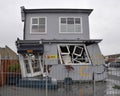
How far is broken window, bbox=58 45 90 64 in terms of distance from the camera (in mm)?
21922

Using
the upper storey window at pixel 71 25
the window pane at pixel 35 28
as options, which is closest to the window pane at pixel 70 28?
the upper storey window at pixel 71 25

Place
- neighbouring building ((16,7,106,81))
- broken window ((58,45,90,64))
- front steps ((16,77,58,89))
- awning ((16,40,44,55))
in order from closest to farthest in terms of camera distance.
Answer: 1. front steps ((16,77,58,89))
2. neighbouring building ((16,7,106,81))
3. awning ((16,40,44,55))
4. broken window ((58,45,90,64))

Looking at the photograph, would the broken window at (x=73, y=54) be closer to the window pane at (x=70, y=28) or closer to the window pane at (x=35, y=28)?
the window pane at (x=70, y=28)

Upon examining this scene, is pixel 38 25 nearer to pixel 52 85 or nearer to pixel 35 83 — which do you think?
pixel 52 85

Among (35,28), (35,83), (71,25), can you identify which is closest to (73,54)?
(71,25)

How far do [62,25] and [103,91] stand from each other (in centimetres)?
1284

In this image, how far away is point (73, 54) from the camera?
22422mm

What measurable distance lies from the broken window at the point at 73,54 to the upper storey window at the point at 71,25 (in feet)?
7.34

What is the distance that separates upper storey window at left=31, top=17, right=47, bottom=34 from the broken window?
3227mm

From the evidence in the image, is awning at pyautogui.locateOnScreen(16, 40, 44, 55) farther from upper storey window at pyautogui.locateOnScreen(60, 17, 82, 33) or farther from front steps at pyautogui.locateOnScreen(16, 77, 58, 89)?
front steps at pyautogui.locateOnScreen(16, 77, 58, 89)

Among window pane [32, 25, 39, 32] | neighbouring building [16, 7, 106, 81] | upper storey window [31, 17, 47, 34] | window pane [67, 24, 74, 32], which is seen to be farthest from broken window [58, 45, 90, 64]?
window pane [32, 25, 39, 32]

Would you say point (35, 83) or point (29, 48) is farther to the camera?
point (29, 48)

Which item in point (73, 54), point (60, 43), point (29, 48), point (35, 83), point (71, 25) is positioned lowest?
point (35, 83)

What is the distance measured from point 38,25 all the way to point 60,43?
11.9ft
